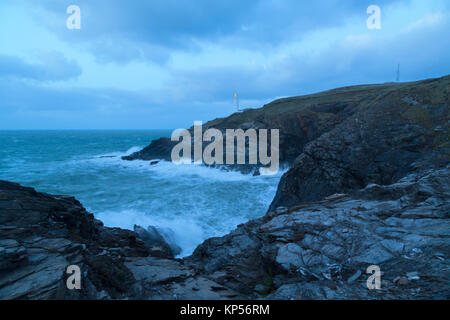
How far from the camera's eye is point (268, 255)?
18.0ft

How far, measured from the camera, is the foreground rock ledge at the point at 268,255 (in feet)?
12.0

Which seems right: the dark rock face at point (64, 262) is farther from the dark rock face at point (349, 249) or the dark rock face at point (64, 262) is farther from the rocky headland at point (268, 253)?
the dark rock face at point (349, 249)

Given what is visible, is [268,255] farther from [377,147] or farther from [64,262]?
[377,147]

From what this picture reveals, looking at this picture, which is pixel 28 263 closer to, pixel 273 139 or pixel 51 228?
Answer: pixel 51 228

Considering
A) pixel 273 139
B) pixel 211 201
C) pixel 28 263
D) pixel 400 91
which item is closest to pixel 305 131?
pixel 273 139

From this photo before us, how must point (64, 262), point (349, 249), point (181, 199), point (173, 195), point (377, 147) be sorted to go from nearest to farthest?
1. point (64, 262)
2. point (349, 249)
3. point (377, 147)
4. point (181, 199)
5. point (173, 195)

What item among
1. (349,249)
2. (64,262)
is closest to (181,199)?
(64,262)

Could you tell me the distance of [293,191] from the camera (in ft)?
42.2

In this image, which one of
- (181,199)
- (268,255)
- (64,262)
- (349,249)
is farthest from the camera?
(181,199)

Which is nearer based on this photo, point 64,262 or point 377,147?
point 64,262

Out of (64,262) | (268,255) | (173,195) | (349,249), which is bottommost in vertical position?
(173,195)

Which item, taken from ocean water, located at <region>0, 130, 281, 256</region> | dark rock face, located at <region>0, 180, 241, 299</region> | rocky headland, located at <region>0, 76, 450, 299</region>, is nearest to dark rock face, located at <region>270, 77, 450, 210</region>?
rocky headland, located at <region>0, 76, 450, 299</region>

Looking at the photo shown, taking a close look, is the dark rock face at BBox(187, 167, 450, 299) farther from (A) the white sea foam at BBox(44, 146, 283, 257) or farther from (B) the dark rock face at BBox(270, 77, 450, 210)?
(A) the white sea foam at BBox(44, 146, 283, 257)

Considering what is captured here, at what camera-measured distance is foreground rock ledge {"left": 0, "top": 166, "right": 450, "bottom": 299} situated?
12.0ft
